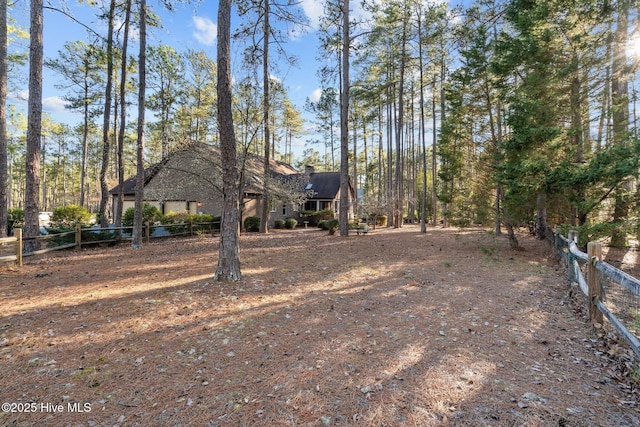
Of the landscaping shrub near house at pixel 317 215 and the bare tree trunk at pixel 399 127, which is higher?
the bare tree trunk at pixel 399 127

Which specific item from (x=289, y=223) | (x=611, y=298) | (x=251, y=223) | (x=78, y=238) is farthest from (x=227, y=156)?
(x=289, y=223)

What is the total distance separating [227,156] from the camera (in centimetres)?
620

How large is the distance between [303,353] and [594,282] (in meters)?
4.24

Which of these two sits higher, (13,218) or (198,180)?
(198,180)

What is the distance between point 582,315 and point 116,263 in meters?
10.7

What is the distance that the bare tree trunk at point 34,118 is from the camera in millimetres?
8070

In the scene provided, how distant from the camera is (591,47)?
9039mm

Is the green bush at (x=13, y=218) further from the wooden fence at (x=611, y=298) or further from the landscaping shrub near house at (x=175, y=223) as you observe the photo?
the wooden fence at (x=611, y=298)

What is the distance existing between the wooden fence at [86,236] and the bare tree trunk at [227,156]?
5.72 m

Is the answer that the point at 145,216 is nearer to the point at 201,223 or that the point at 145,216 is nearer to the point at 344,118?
the point at 201,223

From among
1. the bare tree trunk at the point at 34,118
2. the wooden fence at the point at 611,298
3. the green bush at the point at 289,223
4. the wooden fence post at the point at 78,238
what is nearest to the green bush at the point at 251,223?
the green bush at the point at 289,223

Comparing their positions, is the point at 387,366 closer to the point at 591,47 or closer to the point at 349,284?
the point at 349,284

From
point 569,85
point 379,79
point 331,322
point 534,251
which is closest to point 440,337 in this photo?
point 331,322

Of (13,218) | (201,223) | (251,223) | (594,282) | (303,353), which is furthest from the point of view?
(251,223)
